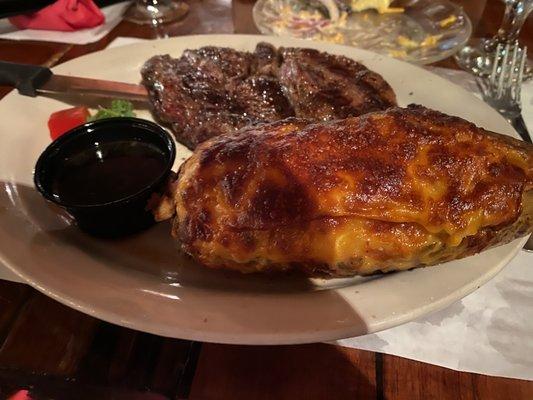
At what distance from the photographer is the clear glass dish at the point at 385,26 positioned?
3.74 meters

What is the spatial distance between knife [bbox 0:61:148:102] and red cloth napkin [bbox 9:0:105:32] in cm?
120

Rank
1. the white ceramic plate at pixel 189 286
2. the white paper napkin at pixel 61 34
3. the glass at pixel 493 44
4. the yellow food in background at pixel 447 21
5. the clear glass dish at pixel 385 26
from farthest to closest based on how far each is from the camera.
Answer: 1. the yellow food in background at pixel 447 21
2. the white paper napkin at pixel 61 34
3. the clear glass dish at pixel 385 26
4. the glass at pixel 493 44
5. the white ceramic plate at pixel 189 286

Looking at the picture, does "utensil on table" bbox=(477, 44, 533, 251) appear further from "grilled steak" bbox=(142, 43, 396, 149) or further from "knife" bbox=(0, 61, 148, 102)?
"knife" bbox=(0, 61, 148, 102)

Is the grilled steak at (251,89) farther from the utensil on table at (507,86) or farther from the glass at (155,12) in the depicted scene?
the glass at (155,12)

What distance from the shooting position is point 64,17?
3.91 metres

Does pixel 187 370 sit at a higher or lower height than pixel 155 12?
lower

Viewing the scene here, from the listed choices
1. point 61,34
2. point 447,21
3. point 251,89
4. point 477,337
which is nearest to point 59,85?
point 251,89

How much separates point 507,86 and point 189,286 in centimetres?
251

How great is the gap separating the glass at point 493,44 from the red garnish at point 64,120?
276 centimetres

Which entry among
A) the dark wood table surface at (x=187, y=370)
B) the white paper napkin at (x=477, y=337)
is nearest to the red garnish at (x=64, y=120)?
the dark wood table surface at (x=187, y=370)

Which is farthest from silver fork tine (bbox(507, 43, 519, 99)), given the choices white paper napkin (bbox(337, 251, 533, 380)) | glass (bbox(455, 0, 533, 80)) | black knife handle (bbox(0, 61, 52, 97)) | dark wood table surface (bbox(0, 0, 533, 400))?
black knife handle (bbox(0, 61, 52, 97))

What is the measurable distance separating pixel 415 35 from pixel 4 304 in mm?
3570

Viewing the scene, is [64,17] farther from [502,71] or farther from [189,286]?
[502,71]

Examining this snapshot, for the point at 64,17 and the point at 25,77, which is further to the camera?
the point at 64,17
